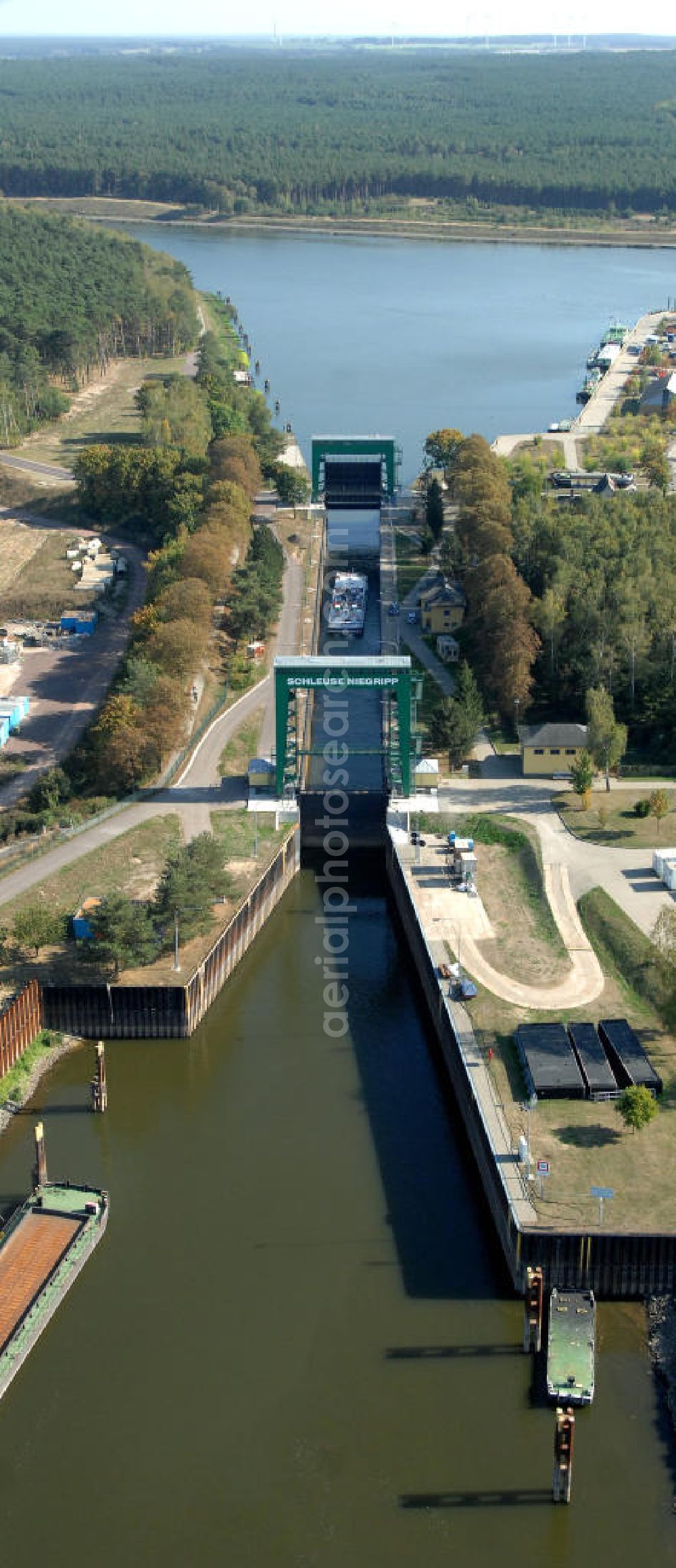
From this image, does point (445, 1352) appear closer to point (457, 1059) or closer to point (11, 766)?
point (457, 1059)

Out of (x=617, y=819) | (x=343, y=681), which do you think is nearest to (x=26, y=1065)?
(x=343, y=681)

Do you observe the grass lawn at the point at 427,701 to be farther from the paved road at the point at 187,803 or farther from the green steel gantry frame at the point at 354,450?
the green steel gantry frame at the point at 354,450

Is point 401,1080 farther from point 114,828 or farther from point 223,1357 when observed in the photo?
point 114,828

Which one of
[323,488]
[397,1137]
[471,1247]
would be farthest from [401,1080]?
[323,488]

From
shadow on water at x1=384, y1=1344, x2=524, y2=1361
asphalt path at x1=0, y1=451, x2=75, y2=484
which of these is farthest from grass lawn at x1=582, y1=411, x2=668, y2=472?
shadow on water at x1=384, y1=1344, x2=524, y2=1361

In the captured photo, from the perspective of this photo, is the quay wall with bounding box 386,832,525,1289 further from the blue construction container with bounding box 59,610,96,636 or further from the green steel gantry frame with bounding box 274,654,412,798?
the blue construction container with bounding box 59,610,96,636
